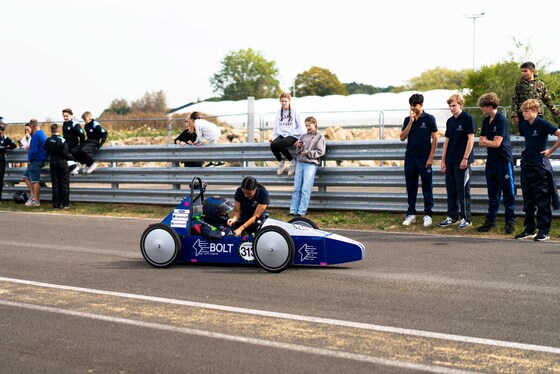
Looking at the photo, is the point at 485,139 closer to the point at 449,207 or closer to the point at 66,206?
the point at 449,207

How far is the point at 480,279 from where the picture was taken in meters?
8.47

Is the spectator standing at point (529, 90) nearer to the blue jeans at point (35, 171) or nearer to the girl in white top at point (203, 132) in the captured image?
the girl in white top at point (203, 132)

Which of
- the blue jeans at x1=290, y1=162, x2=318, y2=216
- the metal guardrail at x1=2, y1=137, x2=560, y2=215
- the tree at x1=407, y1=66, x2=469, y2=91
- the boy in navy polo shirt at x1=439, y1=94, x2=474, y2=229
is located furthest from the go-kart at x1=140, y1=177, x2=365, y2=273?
the tree at x1=407, y1=66, x2=469, y2=91

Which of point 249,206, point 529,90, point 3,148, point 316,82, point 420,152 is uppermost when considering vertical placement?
point 316,82

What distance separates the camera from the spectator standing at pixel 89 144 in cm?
1744

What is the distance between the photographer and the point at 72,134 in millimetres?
17562

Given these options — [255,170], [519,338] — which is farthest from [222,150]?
[519,338]

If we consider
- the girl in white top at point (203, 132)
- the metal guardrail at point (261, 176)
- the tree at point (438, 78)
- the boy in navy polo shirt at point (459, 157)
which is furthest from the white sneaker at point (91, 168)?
the tree at point (438, 78)

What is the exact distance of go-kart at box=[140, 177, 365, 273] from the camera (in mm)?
8977

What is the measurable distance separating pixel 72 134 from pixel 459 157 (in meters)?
9.05

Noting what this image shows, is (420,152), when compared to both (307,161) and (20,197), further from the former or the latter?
(20,197)

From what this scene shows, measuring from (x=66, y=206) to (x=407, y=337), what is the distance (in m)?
12.8

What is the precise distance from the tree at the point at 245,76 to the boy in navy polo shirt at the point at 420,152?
8970 centimetres

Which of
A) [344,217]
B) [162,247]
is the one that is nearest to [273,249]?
[162,247]
